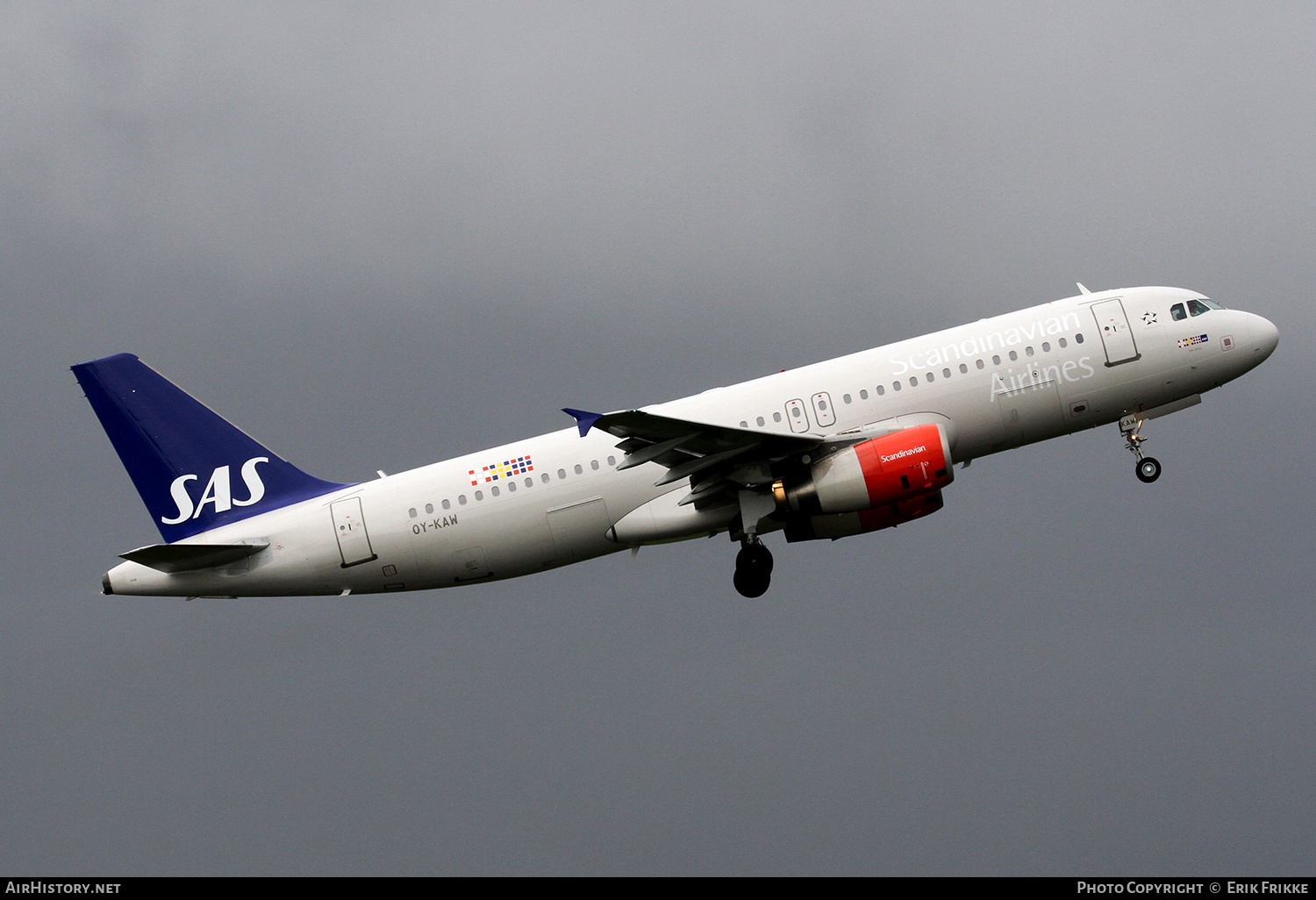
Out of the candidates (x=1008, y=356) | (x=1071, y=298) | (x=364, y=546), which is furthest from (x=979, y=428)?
(x=364, y=546)

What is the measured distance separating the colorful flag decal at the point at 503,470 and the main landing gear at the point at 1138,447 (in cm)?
1622

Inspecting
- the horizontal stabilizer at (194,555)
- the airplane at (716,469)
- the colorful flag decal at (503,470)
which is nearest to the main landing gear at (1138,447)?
the airplane at (716,469)

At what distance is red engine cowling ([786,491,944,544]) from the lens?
29922mm

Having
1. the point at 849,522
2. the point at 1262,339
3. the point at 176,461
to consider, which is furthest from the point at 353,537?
the point at 1262,339

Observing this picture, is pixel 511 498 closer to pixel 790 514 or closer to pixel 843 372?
pixel 790 514

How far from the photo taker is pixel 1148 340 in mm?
29859

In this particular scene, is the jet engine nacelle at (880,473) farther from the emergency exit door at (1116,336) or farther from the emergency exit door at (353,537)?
the emergency exit door at (353,537)

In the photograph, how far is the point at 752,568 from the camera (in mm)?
30594

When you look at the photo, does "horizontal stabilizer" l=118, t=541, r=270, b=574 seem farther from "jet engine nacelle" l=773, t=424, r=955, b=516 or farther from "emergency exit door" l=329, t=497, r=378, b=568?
"jet engine nacelle" l=773, t=424, r=955, b=516

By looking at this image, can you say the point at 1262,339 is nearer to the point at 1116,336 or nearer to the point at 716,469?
the point at 1116,336

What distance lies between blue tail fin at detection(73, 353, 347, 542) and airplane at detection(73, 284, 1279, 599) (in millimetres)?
59

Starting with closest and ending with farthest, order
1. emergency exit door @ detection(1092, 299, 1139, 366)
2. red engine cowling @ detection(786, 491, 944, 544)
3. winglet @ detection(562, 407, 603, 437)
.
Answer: winglet @ detection(562, 407, 603, 437) → emergency exit door @ detection(1092, 299, 1139, 366) → red engine cowling @ detection(786, 491, 944, 544)

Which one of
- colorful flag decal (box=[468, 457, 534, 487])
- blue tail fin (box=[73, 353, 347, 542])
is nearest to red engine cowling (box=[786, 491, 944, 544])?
colorful flag decal (box=[468, 457, 534, 487])

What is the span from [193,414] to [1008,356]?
74.7 ft
